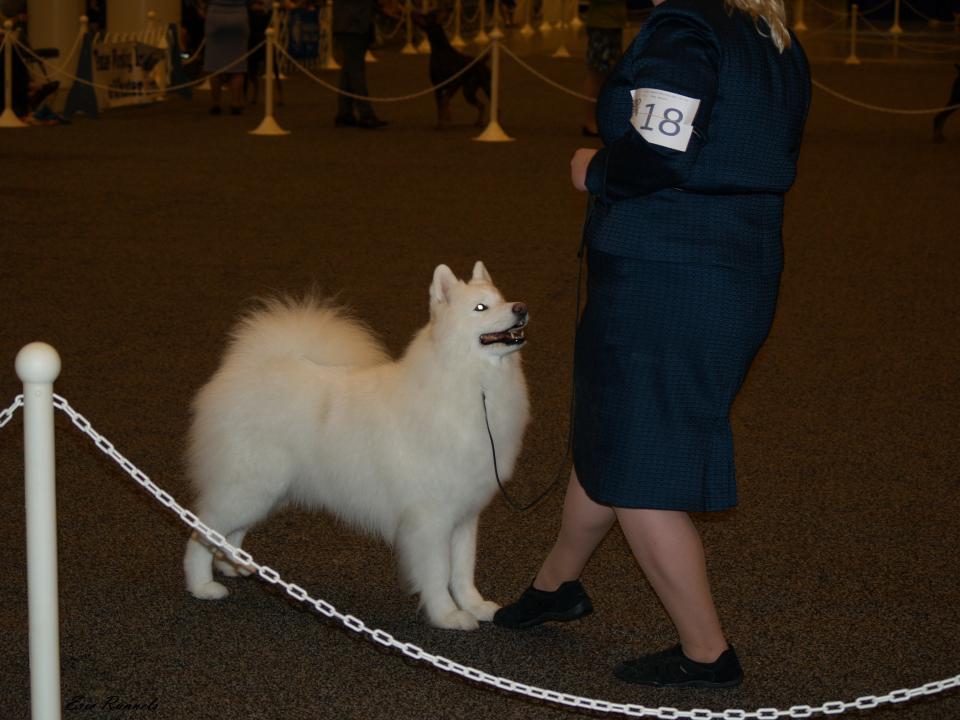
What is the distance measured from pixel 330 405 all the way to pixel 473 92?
10.2m

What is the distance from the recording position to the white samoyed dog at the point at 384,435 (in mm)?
2965

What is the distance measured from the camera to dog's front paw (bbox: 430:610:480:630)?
3084 millimetres

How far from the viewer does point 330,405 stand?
3158 mm

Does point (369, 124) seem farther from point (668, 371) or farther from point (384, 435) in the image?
point (668, 371)

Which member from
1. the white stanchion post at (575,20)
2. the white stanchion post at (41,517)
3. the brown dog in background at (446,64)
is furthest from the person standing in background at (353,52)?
the white stanchion post at (575,20)

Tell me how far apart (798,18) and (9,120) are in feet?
71.3

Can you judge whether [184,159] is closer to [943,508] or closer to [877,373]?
[877,373]

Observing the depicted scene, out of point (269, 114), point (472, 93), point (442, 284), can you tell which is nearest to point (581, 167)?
point (442, 284)

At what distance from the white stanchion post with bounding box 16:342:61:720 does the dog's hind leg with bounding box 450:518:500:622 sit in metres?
1.24

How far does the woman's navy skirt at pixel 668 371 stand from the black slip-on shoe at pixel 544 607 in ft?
1.82

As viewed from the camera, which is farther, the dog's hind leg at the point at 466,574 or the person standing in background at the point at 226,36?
the person standing in background at the point at 226,36

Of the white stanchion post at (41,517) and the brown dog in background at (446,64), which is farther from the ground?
the white stanchion post at (41,517)

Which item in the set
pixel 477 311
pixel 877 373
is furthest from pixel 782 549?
pixel 877 373

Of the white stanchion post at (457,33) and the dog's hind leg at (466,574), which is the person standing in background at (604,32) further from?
the white stanchion post at (457,33)
